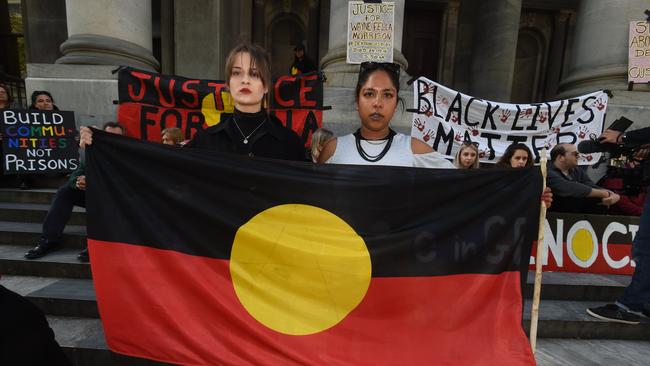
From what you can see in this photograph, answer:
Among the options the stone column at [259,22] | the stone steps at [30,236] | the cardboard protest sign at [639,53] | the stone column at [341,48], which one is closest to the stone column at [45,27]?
the stone column at [259,22]

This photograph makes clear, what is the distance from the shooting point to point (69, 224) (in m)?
3.94

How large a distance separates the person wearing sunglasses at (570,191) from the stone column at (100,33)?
6460 mm

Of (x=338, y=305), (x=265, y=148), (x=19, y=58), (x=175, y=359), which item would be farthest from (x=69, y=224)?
(x=19, y=58)

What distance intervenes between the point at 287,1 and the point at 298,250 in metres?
10.4

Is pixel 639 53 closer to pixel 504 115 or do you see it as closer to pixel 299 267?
pixel 504 115

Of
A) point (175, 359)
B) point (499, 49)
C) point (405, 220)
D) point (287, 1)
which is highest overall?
point (287, 1)

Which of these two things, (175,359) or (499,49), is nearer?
(175,359)

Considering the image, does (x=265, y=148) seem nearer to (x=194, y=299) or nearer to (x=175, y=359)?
(x=194, y=299)

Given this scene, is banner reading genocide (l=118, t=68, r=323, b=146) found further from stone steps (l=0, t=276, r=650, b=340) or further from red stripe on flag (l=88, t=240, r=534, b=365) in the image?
red stripe on flag (l=88, t=240, r=534, b=365)

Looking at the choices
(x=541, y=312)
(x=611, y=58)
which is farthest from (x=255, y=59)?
(x=611, y=58)

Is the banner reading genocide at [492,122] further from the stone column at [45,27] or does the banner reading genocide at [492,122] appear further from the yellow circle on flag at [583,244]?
the stone column at [45,27]

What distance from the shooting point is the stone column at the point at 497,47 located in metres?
9.62

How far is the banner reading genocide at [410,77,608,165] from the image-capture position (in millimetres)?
5020

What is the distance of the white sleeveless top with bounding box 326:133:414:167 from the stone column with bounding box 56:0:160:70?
519 centimetres
